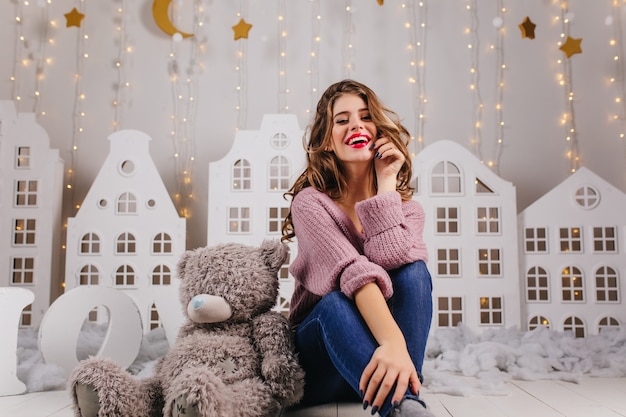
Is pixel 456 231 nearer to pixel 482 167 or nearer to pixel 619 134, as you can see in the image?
pixel 482 167

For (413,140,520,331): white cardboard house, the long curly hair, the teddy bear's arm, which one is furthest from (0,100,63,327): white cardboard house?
(413,140,520,331): white cardboard house

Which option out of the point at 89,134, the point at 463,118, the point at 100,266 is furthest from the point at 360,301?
the point at 89,134

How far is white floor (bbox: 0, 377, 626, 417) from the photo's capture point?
4.42 feet

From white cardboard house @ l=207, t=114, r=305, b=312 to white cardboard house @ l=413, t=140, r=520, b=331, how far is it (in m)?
0.54

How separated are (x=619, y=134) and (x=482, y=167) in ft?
2.46

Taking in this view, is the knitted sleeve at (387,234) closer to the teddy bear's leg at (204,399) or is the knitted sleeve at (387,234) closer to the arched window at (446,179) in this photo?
the teddy bear's leg at (204,399)

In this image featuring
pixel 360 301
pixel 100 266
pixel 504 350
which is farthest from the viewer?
pixel 100 266

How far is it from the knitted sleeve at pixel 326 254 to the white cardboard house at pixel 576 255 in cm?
125

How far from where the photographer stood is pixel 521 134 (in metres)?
2.54

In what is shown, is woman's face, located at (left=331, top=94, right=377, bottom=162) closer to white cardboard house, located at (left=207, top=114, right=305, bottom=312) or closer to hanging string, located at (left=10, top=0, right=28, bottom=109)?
white cardboard house, located at (left=207, top=114, right=305, bottom=312)

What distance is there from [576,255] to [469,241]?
1.43 feet

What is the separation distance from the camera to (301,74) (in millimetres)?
2568

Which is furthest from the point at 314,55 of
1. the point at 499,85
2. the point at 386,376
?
the point at 386,376

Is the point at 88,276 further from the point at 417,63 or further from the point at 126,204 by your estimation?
the point at 417,63
